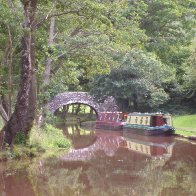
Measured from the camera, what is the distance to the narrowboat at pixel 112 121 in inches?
1274

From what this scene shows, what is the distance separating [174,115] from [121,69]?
5.42 m

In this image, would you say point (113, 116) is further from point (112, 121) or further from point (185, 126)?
point (185, 126)

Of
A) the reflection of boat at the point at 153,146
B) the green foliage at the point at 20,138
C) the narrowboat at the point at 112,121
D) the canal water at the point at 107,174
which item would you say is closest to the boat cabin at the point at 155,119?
the reflection of boat at the point at 153,146

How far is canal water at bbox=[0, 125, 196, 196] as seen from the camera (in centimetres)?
1052

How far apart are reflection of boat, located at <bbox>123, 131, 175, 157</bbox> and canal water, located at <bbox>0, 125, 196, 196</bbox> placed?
0.27 ft

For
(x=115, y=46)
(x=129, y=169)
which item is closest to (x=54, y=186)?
(x=129, y=169)

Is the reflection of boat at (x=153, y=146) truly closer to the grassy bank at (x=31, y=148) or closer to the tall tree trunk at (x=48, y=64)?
the grassy bank at (x=31, y=148)

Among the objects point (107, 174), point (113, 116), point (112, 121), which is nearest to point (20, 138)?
point (107, 174)

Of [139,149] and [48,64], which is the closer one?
[139,149]

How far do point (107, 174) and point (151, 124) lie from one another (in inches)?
589

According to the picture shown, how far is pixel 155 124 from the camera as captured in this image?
90.2 feet

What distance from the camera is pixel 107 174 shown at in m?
12.8

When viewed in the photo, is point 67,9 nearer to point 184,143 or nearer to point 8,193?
point 8,193

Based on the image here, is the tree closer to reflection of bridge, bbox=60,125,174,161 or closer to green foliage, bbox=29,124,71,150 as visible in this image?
reflection of bridge, bbox=60,125,174,161
